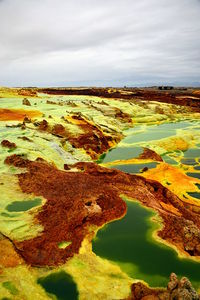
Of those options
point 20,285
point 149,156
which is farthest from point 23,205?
point 149,156

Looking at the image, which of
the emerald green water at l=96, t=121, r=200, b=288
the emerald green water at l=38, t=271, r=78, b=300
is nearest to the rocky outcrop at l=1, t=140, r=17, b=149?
the emerald green water at l=96, t=121, r=200, b=288

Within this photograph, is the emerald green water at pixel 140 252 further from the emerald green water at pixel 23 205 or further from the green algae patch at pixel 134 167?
the green algae patch at pixel 134 167

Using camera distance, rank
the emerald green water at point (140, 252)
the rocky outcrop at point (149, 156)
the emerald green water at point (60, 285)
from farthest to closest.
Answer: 1. the rocky outcrop at point (149, 156)
2. the emerald green water at point (140, 252)
3. the emerald green water at point (60, 285)

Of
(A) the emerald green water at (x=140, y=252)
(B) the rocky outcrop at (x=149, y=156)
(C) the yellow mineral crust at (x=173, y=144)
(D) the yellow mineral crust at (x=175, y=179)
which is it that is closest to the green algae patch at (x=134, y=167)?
(D) the yellow mineral crust at (x=175, y=179)

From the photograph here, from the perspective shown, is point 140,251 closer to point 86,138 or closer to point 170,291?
point 170,291

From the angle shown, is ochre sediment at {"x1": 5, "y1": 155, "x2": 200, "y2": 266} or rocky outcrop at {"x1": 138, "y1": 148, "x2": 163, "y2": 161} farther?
rocky outcrop at {"x1": 138, "y1": 148, "x2": 163, "y2": 161}

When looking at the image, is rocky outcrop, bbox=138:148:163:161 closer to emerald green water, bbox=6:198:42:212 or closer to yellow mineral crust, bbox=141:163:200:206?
yellow mineral crust, bbox=141:163:200:206
